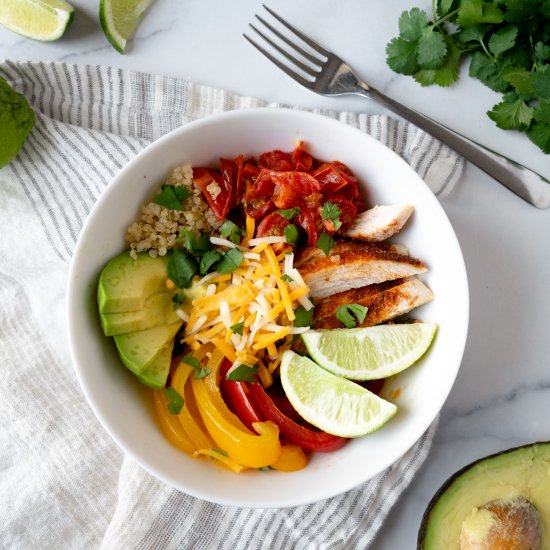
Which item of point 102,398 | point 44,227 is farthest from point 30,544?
point 44,227

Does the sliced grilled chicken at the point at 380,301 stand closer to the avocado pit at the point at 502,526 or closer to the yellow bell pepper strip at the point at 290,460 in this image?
the yellow bell pepper strip at the point at 290,460

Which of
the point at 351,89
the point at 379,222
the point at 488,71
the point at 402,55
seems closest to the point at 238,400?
the point at 379,222

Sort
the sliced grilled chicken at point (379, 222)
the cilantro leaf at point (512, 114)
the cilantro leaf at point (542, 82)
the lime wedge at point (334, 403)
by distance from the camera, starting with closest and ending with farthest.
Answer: the lime wedge at point (334, 403)
the sliced grilled chicken at point (379, 222)
the cilantro leaf at point (542, 82)
the cilantro leaf at point (512, 114)

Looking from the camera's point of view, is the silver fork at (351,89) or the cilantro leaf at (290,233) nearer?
the cilantro leaf at (290,233)

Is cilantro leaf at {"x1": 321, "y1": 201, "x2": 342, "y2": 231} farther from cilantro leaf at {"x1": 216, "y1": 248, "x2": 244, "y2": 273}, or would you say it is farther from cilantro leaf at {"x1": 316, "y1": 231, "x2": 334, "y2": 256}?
cilantro leaf at {"x1": 216, "y1": 248, "x2": 244, "y2": 273}

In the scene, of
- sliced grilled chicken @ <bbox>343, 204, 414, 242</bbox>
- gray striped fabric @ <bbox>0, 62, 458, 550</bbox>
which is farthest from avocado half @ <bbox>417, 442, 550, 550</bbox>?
sliced grilled chicken @ <bbox>343, 204, 414, 242</bbox>

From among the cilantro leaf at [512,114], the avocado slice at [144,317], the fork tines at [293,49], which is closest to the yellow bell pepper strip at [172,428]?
the avocado slice at [144,317]

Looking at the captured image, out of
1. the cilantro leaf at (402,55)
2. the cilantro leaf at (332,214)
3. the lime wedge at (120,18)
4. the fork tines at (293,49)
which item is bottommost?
the cilantro leaf at (332,214)
